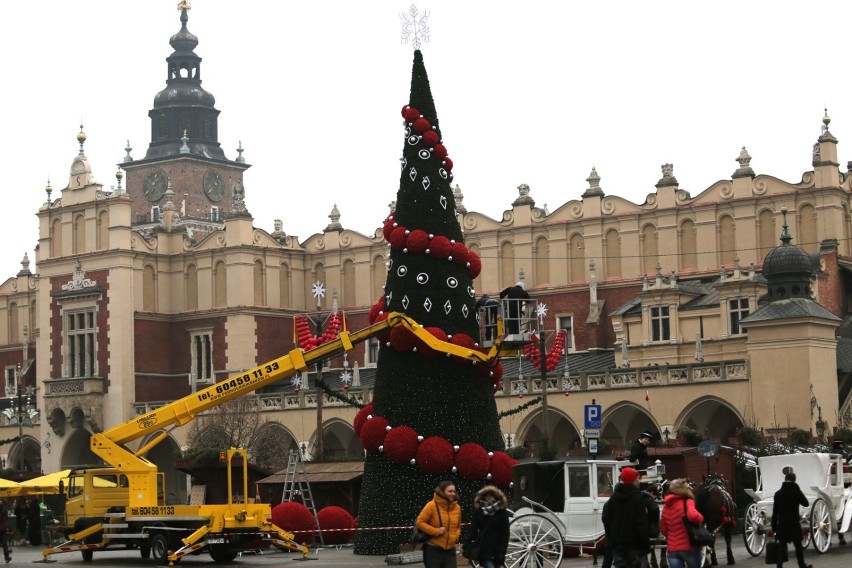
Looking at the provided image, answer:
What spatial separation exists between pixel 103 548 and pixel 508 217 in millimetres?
39592

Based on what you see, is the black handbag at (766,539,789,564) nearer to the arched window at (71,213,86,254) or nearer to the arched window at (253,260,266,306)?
the arched window at (253,260,266,306)

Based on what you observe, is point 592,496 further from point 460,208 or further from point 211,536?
point 460,208

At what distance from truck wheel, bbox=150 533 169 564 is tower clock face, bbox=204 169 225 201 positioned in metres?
82.4

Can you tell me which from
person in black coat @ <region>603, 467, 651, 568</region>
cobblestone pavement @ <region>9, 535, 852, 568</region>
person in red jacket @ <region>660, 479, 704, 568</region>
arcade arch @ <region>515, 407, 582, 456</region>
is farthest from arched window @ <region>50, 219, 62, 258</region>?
person in black coat @ <region>603, 467, 651, 568</region>

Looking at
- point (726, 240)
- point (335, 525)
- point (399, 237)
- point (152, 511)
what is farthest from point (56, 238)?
point (399, 237)

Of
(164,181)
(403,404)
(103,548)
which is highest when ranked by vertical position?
(164,181)

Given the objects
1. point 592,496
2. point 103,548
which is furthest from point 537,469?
point 103,548

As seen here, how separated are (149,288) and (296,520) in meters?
42.6

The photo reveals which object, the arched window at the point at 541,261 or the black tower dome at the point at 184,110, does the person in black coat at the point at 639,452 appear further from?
the black tower dome at the point at 184,110

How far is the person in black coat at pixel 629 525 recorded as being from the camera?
19.3 m

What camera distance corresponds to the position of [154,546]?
32906mm

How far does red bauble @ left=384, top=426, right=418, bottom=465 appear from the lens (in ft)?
103

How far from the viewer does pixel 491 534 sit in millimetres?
19703

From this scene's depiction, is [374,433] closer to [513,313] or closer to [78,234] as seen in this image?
[513,313]
